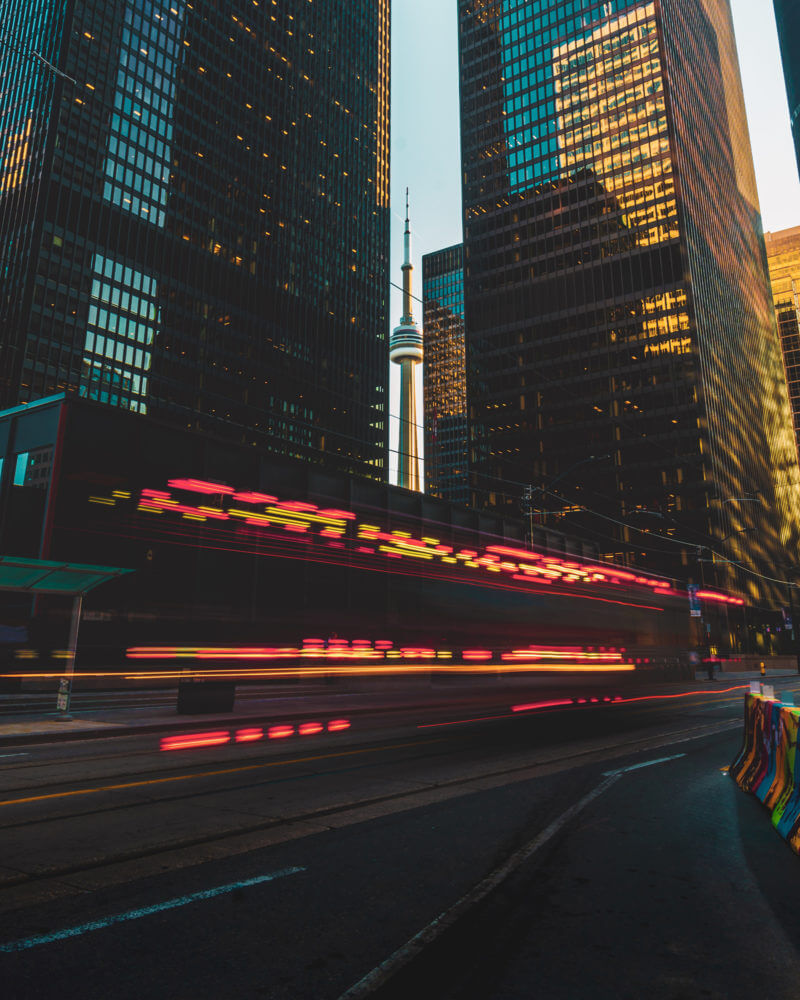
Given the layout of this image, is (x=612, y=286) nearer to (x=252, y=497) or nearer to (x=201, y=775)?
(x=252, y=497)

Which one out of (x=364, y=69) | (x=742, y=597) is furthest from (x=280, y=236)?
(x=742, y=597)

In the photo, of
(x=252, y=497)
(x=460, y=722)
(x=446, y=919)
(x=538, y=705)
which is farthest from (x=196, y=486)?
(x=446, y=919)

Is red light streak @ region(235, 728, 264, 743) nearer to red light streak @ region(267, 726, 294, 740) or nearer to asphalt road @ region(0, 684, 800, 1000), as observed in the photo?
red light streak @ region(267, 726, 294, 740)

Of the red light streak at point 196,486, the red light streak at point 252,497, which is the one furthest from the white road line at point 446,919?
the red light streak at point 252,497

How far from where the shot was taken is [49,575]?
15539mm

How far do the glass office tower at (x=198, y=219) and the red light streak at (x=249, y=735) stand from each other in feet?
203

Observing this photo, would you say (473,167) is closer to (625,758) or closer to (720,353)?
(720,353)

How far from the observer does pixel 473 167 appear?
396 ft

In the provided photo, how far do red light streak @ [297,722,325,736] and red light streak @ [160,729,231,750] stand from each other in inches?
64.4

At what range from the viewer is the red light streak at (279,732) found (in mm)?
13586

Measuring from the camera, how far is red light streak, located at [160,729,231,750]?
12.2m

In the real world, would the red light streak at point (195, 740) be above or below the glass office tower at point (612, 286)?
below

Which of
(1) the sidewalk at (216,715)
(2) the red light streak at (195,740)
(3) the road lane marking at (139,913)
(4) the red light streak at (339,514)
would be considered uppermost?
(4) the red light streak at (339,514)

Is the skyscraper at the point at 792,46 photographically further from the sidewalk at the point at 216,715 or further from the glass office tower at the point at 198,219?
the glass office tower at the point at 198,219
